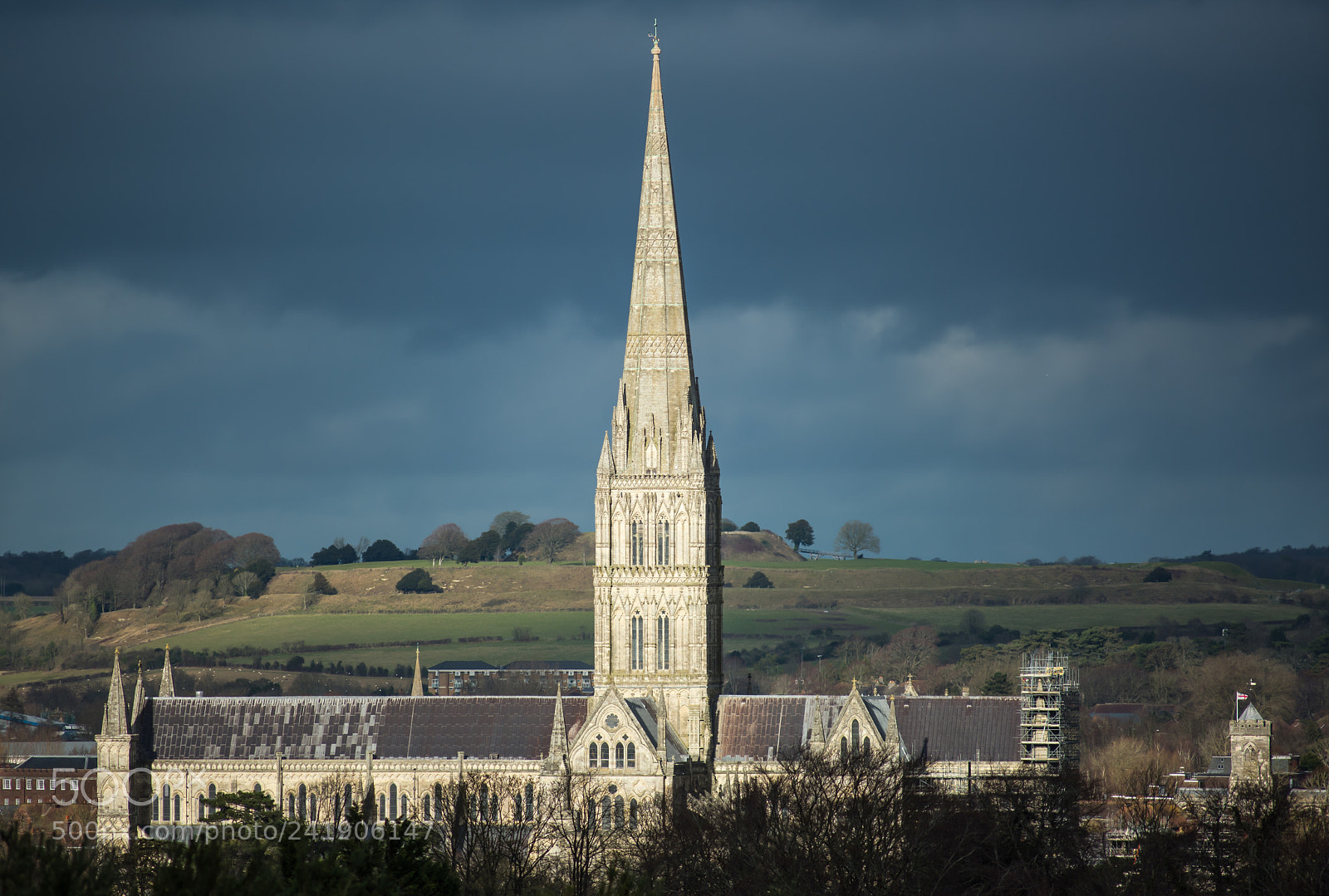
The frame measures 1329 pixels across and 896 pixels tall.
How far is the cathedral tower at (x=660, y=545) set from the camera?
88750 mm

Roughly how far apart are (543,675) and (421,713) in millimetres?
75455

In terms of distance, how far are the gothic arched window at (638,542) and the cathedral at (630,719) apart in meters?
0.08

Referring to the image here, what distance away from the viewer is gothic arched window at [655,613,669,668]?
292ft

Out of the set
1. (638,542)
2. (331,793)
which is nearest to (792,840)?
(638,542)

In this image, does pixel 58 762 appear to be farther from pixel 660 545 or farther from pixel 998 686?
pixel 998 686

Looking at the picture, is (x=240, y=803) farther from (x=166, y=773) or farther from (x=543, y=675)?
(x=543, y=675)

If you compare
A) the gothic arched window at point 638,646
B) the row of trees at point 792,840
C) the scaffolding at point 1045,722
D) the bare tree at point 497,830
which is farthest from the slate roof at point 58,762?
the scaffolding at point 1045,722

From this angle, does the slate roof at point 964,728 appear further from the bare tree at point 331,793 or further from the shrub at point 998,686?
the shrub at point 998,686

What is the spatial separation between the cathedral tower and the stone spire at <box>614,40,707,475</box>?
0.18ft

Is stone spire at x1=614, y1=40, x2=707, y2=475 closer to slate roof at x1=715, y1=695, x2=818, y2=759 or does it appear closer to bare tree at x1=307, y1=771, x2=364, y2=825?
slate roof at x1=715, y1=695, x2=818, y2=759

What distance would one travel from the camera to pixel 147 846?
2798 inches

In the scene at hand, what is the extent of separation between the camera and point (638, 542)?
89.7 m

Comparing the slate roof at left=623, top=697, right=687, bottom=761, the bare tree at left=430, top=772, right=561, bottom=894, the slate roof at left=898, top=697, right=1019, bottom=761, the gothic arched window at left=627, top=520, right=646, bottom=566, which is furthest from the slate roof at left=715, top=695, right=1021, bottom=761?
the bare tree at left=430, top=772, right=561, bottom=894

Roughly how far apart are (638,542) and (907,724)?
14490mm
